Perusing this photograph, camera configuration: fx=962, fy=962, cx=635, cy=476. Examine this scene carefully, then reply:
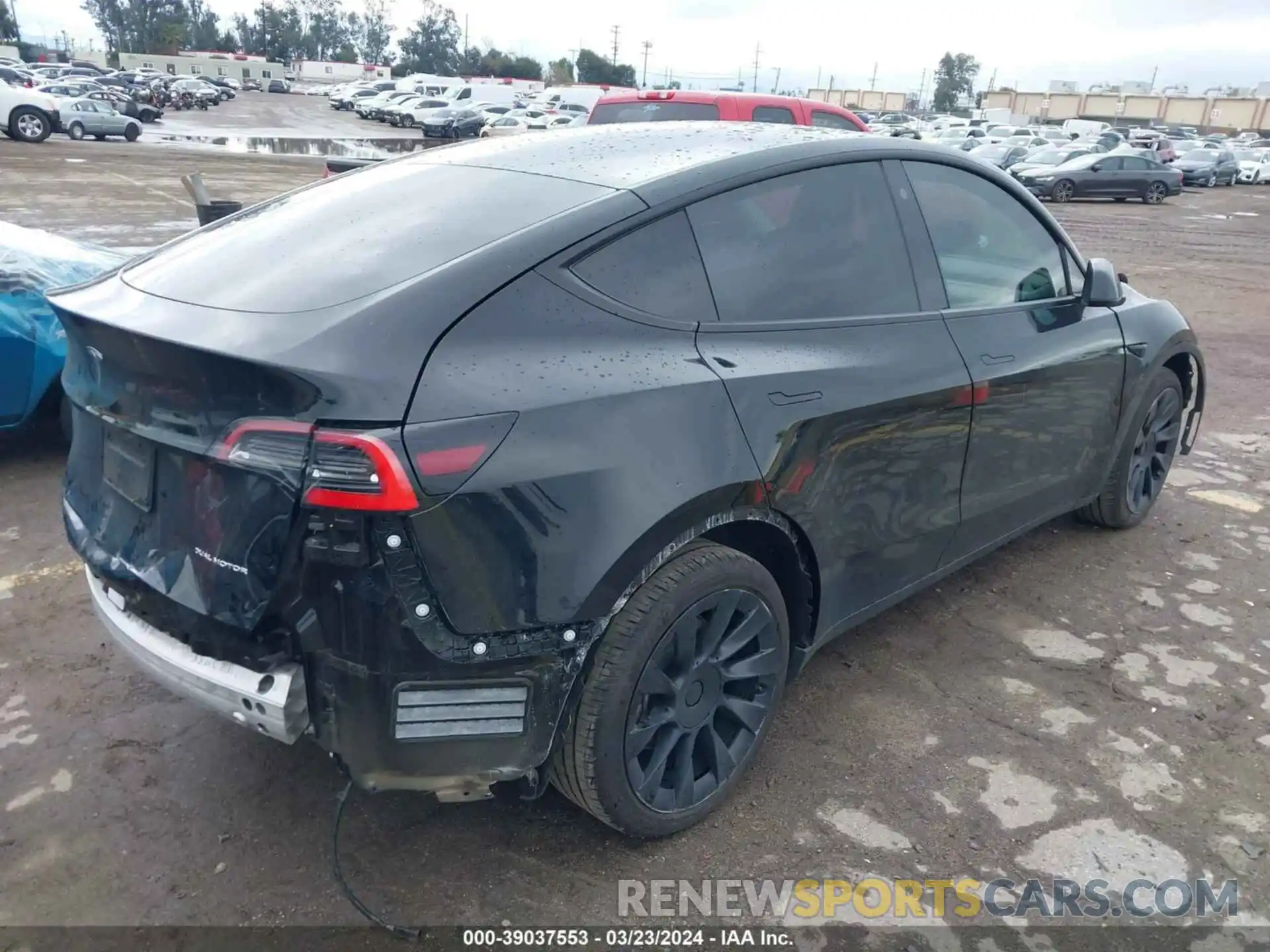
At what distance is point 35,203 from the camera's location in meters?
14.4

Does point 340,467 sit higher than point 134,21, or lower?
lower

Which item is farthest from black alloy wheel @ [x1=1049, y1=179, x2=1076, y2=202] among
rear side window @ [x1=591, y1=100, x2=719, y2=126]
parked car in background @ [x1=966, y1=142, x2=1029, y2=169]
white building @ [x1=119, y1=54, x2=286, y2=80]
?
white building @ [x1=119, y1=54, x2=286, y2=80]

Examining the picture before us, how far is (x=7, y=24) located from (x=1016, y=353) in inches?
4554

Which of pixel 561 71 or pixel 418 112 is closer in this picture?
pixel 418 112

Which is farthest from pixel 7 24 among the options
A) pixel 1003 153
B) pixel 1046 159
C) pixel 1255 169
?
pixel 1255 169

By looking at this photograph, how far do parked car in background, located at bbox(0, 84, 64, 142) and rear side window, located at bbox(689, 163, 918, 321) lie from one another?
94.8ft

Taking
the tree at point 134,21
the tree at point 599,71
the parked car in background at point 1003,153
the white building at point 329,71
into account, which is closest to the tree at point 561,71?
the tree at point 599,71

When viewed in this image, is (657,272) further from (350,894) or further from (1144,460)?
(1144,460)

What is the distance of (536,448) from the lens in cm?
208

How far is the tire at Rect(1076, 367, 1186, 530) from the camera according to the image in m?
4.34

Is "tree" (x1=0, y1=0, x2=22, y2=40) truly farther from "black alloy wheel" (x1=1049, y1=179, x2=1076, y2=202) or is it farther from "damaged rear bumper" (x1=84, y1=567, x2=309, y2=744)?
"damaged rear bumper" (x1=84, y1=567, x2=309, y2=744)

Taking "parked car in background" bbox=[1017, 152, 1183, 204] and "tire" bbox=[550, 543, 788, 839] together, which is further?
"parked car in background" bbox=[1017, 152, 1183, 204]

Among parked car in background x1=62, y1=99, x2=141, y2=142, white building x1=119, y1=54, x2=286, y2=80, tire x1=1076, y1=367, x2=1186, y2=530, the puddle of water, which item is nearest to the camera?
tire x1=1076, y1=367, x2=1186, y2=530

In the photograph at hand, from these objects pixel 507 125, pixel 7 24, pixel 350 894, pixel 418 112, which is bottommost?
pixel 350 894
